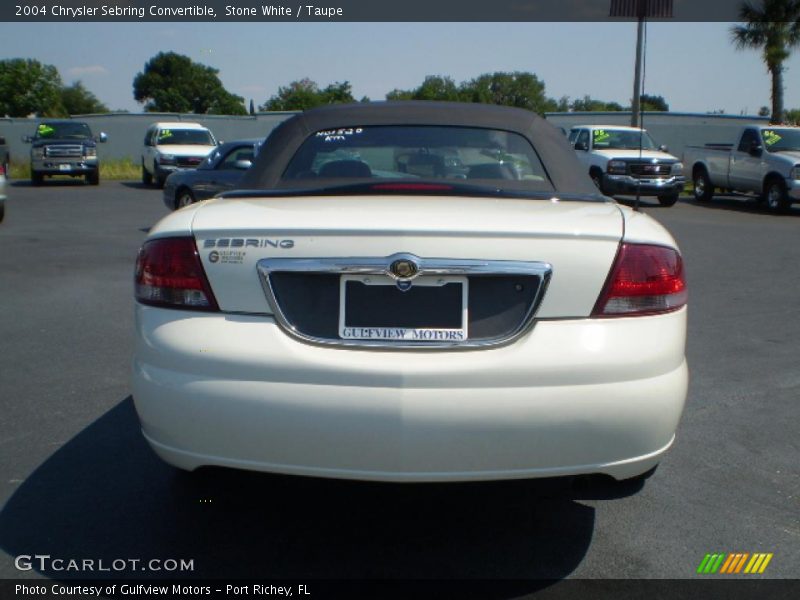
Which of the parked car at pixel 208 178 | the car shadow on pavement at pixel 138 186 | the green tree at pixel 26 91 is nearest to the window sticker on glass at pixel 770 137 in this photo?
the parked car at pixel 208 178

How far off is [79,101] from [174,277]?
10439 centimetres

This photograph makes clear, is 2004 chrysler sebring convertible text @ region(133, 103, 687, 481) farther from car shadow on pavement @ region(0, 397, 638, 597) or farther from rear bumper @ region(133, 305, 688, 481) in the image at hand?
car shadow on pavement @ region(0, 397, 638, 597)

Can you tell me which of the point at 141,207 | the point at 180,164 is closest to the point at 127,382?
the point at 141,207

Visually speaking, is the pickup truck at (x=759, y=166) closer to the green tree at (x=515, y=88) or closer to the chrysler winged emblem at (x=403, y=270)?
the chrysler winged emblem at (x=403, y=270)

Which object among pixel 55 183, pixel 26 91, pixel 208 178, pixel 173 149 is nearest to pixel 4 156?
pixel 173 149

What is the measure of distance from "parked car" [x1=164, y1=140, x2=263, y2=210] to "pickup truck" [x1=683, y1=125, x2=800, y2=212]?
38.1ft

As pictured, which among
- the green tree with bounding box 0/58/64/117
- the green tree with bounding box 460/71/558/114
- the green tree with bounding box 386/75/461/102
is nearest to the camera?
the green tree with bounding box 386/75/461/102

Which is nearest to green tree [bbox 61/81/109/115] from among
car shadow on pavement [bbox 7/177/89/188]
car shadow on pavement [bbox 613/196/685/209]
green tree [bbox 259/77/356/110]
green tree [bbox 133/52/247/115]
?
green tree [bbox 133/52/247/115]

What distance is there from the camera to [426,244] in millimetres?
2959

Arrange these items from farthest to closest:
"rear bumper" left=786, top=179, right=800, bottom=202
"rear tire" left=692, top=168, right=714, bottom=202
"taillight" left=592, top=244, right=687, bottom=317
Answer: "rear tire" left=692, top=168, right=714, bottom=202 < "rear bumper" left=786, top=179, right=800, bottom=202 < "taillight" left=592, top=244, right=687, bottom=317

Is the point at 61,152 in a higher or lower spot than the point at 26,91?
lower

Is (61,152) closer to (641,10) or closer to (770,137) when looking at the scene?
(770,137)

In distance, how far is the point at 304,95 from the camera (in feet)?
223

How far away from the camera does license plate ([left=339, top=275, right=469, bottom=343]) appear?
295cm
